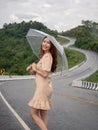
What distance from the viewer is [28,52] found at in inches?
5423

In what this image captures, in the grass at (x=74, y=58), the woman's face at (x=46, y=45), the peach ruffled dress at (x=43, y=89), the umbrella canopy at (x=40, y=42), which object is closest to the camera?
the peach ruffled dress at (x=43, y=89)

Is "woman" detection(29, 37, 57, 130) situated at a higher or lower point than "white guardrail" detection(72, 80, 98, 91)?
higher

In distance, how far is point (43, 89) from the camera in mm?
8586

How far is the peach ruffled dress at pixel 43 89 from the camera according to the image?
28.0 ft

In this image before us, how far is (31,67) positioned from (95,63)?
9839 centimetres

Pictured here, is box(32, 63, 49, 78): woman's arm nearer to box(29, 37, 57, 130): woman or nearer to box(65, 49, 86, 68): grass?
box(29, 37, 57, 130): woman

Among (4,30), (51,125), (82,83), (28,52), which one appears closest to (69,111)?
(51,125)

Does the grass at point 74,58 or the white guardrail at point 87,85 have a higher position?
the white guardrail at point 87,85

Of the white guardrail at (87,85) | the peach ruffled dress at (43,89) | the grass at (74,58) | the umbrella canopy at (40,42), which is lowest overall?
the grass at (74,58)

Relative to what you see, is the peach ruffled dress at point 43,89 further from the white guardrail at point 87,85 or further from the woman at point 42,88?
the white guardrail at point 87,85

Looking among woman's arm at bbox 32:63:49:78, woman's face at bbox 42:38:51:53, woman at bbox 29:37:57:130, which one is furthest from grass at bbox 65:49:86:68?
woman's arm at bbox 32:63:49:78

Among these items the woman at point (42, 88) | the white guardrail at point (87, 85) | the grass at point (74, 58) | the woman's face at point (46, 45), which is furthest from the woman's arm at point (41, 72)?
the grass at point (74, 58)

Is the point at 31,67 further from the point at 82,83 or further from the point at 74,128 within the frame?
Result: the point at 82,83

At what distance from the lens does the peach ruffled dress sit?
8.53m
